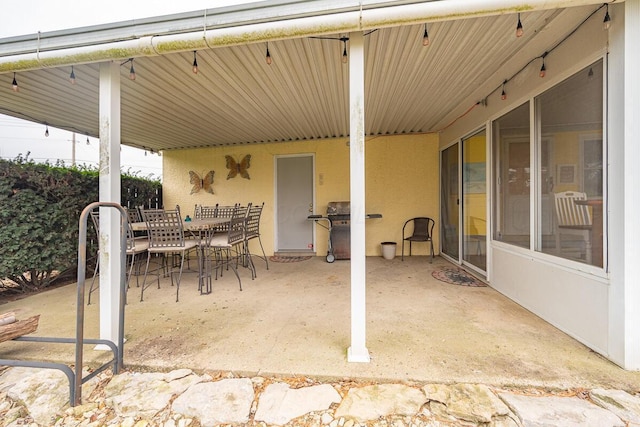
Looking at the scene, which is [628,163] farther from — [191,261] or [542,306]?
[191,261]

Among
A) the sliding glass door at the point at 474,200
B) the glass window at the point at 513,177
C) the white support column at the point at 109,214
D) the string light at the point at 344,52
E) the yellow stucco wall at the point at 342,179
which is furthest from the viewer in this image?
the yellow stucco wall at the point at 342,179

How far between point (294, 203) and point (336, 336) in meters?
3.76

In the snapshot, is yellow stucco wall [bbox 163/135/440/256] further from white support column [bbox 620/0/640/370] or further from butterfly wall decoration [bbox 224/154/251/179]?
white support column [bbox 620/0/640/370]

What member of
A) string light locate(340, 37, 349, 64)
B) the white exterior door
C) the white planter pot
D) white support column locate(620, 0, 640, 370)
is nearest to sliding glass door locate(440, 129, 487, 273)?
the white planter pot

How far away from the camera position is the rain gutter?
154cm

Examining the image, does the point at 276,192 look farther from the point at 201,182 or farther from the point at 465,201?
the point at 465,201

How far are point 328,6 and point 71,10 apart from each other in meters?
2.54

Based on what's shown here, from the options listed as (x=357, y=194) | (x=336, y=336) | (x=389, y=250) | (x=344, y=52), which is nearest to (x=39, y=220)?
(x=336, y=336)

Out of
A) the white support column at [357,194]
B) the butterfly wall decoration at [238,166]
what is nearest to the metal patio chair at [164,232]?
the white support column at [357,194]

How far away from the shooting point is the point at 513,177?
9.34ft

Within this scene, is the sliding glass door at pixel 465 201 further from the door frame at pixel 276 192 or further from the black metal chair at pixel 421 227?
the door frame at pixel 276 192

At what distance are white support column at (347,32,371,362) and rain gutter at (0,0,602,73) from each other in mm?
199

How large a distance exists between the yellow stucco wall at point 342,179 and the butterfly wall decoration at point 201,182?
10 cm

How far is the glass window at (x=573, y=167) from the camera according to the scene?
1841mm
